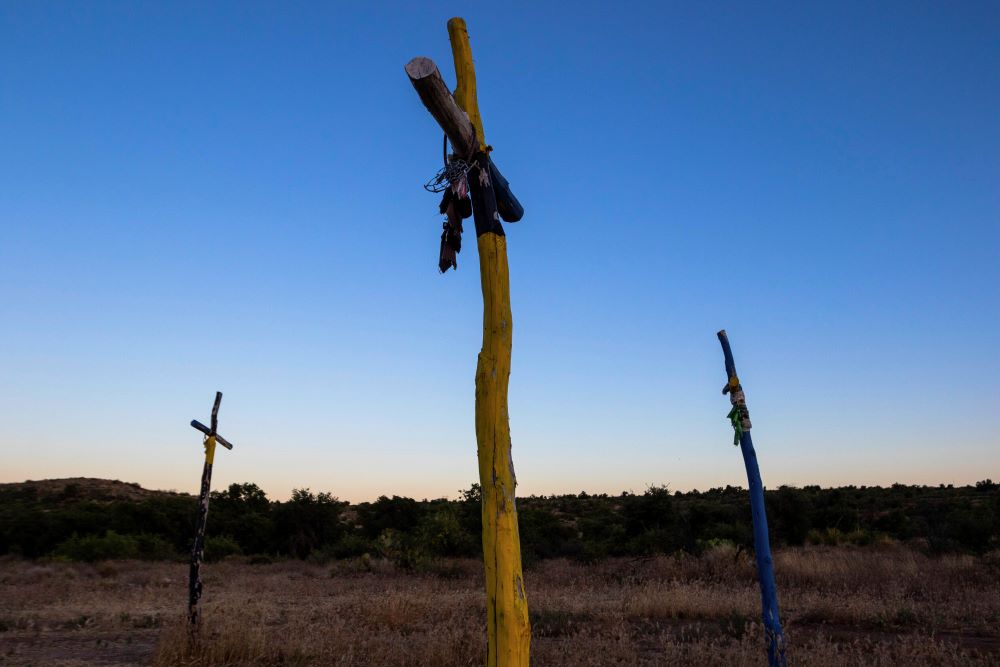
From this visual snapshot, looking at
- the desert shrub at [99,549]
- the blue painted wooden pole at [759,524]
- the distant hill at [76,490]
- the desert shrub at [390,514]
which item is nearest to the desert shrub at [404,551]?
the desert shrub at [390,514]

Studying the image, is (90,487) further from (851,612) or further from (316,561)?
(851,612)

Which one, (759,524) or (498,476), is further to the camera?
(759,524)

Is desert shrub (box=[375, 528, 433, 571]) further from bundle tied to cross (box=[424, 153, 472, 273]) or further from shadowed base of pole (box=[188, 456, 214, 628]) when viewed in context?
bundle tied to cross (box=[424, 153, 472, 273])

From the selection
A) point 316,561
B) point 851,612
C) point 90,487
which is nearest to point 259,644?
point 851,612

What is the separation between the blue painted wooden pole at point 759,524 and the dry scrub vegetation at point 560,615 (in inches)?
39.9

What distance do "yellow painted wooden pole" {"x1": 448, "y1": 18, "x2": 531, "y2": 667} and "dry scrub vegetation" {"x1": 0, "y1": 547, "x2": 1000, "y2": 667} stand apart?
4370mm

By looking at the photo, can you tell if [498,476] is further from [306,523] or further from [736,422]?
[306,523]

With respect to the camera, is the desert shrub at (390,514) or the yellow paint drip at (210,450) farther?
the desert shrub at (390,514)

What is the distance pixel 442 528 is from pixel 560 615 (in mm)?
13512

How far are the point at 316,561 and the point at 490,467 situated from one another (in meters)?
23.7

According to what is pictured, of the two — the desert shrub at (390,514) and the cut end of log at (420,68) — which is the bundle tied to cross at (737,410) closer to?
the cut end of log at (420,68)

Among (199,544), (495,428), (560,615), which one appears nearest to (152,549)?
(199,544)

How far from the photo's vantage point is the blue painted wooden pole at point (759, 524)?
6211 millimetres

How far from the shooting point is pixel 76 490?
189 feet
